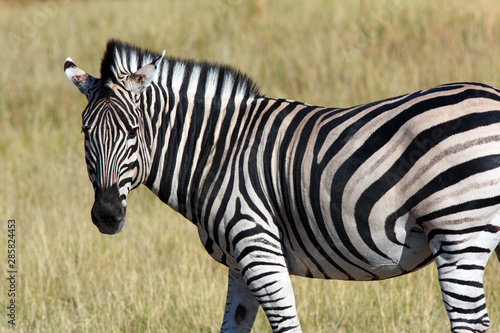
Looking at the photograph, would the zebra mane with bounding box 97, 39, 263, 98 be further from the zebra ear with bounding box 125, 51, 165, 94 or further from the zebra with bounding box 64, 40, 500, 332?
the zebra ear with bounding box 125, 51, 165, 94

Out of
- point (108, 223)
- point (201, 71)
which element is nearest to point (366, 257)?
point (108, 223)

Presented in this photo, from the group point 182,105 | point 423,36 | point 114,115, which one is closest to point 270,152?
point 182,105

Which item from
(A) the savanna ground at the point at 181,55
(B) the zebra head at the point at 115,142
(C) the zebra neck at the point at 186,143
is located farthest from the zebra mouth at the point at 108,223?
(A) the savanna ground at the point at 181,55

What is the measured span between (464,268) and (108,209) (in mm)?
2019

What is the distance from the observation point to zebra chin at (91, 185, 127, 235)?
10.6 ft

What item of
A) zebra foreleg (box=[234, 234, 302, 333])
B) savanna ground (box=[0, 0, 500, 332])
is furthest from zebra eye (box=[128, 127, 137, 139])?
savanna ground (box=[0, 0, 500, 332])

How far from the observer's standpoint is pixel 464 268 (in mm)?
2961

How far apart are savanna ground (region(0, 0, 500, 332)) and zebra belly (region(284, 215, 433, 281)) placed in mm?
1476

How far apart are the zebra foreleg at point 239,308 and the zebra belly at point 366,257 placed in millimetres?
456

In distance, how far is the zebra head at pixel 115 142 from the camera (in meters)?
3.27

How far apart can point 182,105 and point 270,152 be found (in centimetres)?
69

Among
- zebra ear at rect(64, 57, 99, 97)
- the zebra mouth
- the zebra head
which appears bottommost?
the zebra mouth

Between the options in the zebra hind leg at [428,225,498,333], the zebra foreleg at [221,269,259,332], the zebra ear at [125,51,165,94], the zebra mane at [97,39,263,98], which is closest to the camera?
the zebra hind leg at [428,225,498,333]

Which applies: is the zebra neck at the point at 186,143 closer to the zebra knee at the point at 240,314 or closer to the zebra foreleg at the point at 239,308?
the zebra foreleg at the point at 239,308
